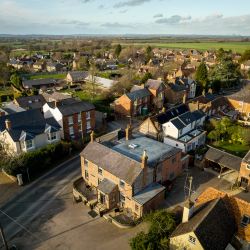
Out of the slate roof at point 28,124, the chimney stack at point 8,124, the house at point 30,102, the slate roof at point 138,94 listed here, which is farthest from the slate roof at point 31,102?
the slate roof at point 138,94

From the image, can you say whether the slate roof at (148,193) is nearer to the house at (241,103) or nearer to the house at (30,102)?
the house at (30,102)

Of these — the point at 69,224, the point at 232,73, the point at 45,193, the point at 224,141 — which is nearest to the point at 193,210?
the point at 69,224

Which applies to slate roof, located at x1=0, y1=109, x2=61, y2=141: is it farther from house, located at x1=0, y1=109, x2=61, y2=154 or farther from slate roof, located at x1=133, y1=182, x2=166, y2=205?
slate roof, located at x1=133, y1=182, x2=166, y2=205

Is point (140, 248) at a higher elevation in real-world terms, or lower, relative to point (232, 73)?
lower

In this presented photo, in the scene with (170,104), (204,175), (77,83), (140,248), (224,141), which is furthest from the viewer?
A: (77,83)

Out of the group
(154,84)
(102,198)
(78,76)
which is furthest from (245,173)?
(78,76)

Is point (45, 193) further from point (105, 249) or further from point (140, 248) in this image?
point (140, 248)
